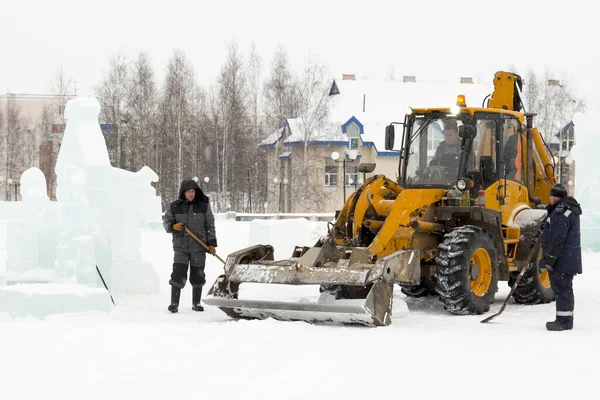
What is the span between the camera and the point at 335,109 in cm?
5072

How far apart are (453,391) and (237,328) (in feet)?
9.79

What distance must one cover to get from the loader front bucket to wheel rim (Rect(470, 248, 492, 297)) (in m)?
1.21

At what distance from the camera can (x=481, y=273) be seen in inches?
449

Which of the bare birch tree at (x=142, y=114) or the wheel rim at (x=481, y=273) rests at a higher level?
the bare birch tree at (x=142, y=114)

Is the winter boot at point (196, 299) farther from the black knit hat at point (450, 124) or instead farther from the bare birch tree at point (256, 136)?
the bare birch tree at point (256, 136)

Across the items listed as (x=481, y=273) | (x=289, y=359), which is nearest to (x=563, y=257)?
(x=481, y=273)

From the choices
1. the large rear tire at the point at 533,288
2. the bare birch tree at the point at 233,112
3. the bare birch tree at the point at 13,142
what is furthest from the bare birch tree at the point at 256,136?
the large rear tire at the point at 533,288

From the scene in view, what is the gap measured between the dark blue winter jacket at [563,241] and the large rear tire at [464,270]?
1283 millimetres

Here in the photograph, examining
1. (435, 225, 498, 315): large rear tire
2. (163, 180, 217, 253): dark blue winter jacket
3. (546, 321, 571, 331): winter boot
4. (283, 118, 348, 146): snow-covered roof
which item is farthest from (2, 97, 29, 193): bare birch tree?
(546, 321, 571, 331): winter boot

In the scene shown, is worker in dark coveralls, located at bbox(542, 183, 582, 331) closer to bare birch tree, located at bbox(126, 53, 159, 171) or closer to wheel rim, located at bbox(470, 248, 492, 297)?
wheel rim, located at bbox(470, 248, 492, 297)

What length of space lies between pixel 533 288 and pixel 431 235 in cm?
174

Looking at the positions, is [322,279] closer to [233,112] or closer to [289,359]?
[289,359]

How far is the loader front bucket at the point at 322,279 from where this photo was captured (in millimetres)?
9477

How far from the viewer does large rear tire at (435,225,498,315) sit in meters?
10.7
